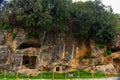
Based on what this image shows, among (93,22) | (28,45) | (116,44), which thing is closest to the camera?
(93,22)

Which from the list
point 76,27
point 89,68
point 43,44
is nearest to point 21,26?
point 43,44

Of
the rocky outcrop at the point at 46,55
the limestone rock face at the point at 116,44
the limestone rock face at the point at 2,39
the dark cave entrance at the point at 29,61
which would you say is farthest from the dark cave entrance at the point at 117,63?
the limestone rock face at the point at 2,39

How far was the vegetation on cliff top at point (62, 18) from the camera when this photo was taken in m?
36.0

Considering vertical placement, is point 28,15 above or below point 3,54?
above

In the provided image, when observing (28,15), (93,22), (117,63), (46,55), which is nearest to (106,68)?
(117,63)

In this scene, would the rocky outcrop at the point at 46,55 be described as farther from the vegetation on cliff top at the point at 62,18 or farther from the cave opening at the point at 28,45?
the vegetation on cliff top at the point at 62,18

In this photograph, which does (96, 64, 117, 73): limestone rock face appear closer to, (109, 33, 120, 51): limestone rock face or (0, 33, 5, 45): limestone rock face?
(109, 33, 120, 51): limestone rock face

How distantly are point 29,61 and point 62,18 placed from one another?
320 inches

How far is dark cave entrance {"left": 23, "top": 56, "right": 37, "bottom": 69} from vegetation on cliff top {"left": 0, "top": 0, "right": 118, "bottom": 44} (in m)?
3.56

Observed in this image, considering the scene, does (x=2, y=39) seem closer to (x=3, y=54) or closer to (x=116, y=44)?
(x=3, y=54)

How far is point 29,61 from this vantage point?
39844mm

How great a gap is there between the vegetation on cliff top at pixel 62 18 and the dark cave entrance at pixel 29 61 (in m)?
3.56

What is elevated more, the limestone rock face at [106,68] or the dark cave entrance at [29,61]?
the dark cave entrance at [29,61]

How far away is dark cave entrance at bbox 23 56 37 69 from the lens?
38.6 metres
